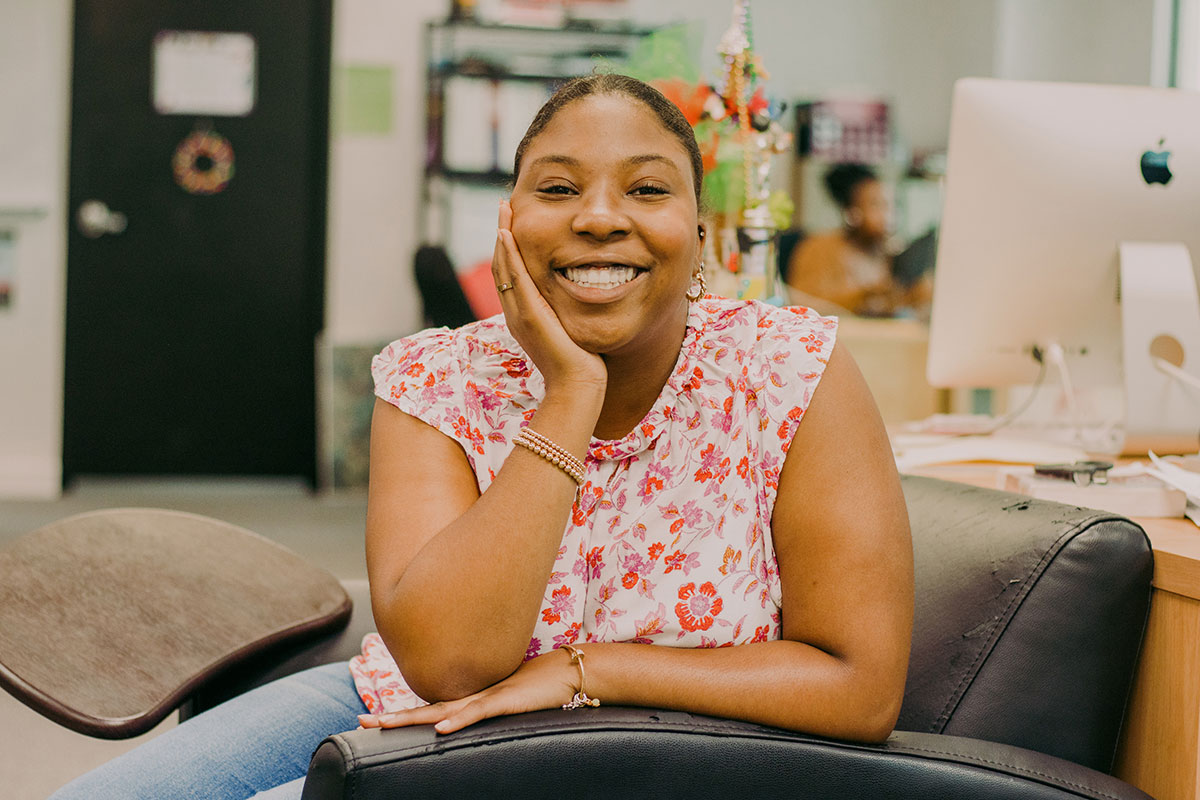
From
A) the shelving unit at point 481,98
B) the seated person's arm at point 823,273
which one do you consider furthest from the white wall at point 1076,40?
the shelving unit at point 481,98

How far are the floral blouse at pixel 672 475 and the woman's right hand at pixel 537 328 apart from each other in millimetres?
102

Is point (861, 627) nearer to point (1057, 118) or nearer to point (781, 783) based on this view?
point (781, 783)

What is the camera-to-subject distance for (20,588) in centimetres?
135

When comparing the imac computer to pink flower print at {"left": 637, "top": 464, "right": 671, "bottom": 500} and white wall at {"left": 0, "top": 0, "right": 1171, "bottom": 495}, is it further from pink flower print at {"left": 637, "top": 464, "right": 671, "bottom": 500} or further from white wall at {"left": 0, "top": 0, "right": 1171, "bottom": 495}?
white wall at {"left": 0, "top": 0, "right": 1171, "bottom": 495}

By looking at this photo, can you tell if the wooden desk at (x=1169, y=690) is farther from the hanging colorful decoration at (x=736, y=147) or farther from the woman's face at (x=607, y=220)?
the hanging colorful decoration at (x=736, y=147)

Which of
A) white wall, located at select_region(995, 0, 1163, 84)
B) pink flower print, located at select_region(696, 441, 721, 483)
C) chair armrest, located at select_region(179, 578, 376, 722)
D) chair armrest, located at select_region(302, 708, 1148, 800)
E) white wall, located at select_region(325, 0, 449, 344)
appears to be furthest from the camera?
white wall, located at select_region(325, 0, 449, 344)

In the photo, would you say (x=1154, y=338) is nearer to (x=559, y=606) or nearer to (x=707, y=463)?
(x=707, y=463)

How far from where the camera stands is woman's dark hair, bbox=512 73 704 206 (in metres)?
1.10

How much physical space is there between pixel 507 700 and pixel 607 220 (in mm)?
450

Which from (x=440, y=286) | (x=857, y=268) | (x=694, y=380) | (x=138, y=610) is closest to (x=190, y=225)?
(x=440, y=286)

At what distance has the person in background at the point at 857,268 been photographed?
513cm

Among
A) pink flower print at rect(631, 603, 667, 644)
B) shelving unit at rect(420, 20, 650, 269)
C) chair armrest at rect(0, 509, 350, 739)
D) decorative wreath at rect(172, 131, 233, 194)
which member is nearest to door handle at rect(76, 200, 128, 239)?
decorative wreath at rect(172, 131, 233, 194)

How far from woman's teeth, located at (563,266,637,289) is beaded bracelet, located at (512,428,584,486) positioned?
0.55 feet

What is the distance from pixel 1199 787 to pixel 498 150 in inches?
179
